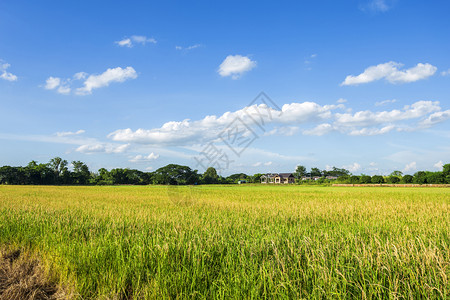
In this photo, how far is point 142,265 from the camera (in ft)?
11.4

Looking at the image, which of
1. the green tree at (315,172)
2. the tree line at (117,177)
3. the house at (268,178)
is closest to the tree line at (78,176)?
the tree line at (117,177)

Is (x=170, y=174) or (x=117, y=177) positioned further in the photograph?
(x=117, y=177)

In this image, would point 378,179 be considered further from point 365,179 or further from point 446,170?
point 446,170

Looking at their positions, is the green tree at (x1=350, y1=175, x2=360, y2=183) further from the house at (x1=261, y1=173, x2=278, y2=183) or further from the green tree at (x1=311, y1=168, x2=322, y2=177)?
the green tree at (x1=311, y1=168, x2=322, y2=177)

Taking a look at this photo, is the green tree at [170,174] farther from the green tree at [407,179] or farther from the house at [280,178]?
the house at [280,178]

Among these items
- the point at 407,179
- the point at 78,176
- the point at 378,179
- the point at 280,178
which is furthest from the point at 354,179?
the point at 78,176

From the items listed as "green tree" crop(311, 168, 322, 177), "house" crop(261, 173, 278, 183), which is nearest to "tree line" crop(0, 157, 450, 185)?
"house" crop(261, 173, 278, 183)

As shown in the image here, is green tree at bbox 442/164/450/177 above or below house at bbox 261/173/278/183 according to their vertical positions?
above

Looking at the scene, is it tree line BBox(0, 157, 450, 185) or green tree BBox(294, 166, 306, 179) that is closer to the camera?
tree line BBox(0, 157, 450, 185)

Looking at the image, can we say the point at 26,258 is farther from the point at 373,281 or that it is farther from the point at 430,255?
the point at 430,255

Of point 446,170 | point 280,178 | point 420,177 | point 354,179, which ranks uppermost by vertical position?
point 446,170

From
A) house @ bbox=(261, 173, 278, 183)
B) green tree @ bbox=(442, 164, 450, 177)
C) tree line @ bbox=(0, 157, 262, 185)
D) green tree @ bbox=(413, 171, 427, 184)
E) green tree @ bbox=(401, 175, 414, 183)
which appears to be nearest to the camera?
green tree @ bbox=(442, 164, 450, 177)

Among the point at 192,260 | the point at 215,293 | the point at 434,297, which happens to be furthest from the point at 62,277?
the point at 434,297

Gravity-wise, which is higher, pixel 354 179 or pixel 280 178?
pixel 354 179
